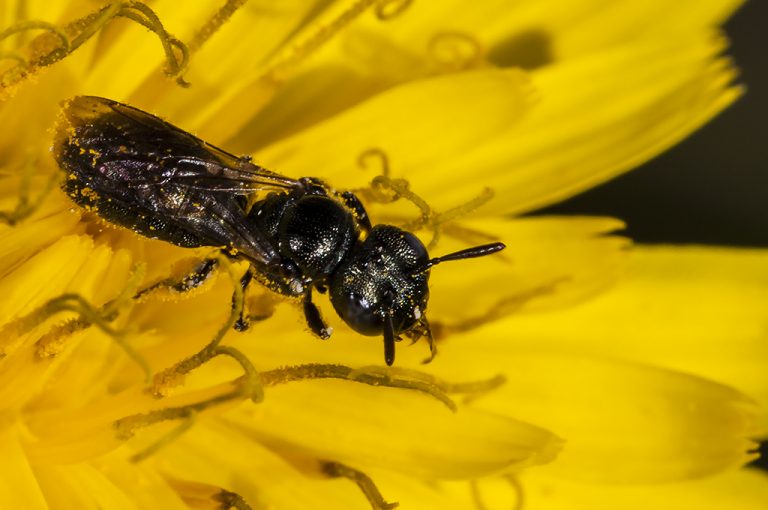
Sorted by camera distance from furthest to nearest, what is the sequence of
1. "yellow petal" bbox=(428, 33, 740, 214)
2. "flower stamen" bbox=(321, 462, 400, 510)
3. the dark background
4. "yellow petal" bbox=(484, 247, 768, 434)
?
the dark background, "yellow petal" bbox=(484, 247, 768, 434), "yellow petal" bbox=(428, 33, 740, 214), "flower stamen" bbox=(321, 462, 400, 510)

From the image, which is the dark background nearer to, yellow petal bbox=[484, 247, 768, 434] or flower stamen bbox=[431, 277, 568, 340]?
yellow petal bbox=[484, 247, 768, 434]

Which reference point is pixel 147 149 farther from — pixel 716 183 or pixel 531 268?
pixel 716 183

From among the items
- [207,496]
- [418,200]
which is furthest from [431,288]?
[207,496]

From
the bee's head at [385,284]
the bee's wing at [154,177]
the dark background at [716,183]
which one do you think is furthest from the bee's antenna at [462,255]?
the dark background at [716,183]

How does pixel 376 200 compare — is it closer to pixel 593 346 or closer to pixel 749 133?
pixel 593 346

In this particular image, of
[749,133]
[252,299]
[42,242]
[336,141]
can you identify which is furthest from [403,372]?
[749,133]

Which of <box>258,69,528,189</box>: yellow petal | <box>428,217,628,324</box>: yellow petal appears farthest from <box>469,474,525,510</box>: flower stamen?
A: <box>258,69,528,189</box>: yellow petal

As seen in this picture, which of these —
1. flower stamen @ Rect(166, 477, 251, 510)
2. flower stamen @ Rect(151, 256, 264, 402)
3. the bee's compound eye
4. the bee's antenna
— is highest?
the bee's antenna
